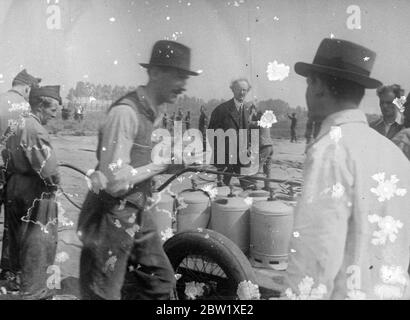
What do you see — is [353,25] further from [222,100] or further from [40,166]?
[40,166]

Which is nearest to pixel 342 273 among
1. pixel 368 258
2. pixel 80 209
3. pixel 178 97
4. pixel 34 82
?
pixel 368 258

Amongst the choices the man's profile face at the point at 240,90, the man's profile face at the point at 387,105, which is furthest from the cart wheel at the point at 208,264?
the man's profile face at the point at 387,105

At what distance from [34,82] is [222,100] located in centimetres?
126

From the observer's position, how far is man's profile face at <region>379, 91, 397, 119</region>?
270 cm

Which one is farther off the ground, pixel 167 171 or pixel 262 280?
pixel 167 171

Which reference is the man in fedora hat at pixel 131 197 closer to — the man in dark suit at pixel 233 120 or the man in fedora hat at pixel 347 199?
the man in dark suit at pixel 233 120

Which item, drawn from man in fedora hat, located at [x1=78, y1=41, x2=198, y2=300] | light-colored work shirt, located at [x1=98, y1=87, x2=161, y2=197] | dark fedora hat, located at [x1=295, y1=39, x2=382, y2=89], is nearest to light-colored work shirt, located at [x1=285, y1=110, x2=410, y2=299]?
dark fedora hat, located at [x1=295, y1=39, x2=382, y2=89]

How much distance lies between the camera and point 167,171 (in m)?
2.75

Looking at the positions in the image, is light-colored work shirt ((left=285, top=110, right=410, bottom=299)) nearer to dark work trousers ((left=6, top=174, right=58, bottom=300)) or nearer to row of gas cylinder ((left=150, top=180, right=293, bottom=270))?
row of gas cylinder ((left=150, top=180, right=293, bottom=270))

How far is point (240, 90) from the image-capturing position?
9.02 ft

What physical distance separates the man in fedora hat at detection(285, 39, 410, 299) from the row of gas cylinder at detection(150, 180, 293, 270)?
0.38 feet

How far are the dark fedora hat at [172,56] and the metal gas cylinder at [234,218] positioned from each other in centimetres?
84
